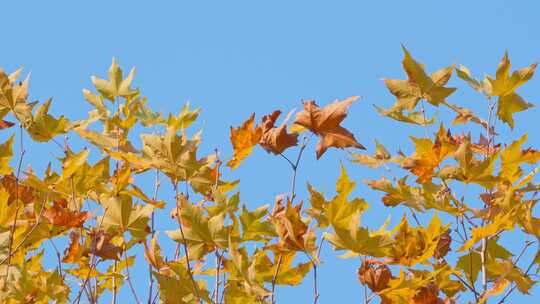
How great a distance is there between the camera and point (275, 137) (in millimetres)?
1907

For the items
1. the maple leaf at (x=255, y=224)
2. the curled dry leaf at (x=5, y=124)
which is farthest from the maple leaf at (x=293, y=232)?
the curled dry leaf at (x=5, y=124)

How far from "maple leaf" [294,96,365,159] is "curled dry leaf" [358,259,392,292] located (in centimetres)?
29

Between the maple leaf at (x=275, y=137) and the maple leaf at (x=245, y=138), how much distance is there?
20 millimetres

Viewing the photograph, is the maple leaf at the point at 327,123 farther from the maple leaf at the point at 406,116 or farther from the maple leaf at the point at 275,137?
the maple leaf at the point at 406,116

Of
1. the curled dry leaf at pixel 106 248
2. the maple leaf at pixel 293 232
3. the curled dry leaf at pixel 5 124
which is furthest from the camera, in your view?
the curled dry leaf at pixel 5 124

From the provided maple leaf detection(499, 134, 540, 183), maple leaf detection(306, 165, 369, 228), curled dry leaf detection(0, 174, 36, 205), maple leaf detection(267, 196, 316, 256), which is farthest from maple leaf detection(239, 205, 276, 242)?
curled dry leaf detection(0, 174, 36, 205)

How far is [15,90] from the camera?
81.6 inches

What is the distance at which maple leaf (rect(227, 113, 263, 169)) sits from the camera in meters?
1.97

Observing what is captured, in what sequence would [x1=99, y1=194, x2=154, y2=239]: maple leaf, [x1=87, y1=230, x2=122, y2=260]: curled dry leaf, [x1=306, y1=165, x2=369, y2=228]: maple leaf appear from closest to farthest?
[x1=306, y1=165, x2=369, y2=228]: maple leaf, [x1=99, y1=194, x2=154, y2=239]: maple leaf, [x1=87, y1=230, x2=122, y2=260]: curled dry leaf

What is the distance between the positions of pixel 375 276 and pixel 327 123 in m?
0.38

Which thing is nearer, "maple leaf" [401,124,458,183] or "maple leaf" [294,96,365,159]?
"maple leaf" [294,96,365,159]

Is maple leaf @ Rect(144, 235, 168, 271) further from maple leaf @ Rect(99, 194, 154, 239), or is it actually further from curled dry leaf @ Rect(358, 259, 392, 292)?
curled dry leaf @ Rect(358, 259, 392, 292)

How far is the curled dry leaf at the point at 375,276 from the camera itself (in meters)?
1.85

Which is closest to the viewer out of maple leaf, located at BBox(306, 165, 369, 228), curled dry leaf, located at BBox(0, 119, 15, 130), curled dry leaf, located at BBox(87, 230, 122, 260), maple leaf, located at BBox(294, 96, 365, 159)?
maple leaf, located at BBox(306, 165, 369, 228)
